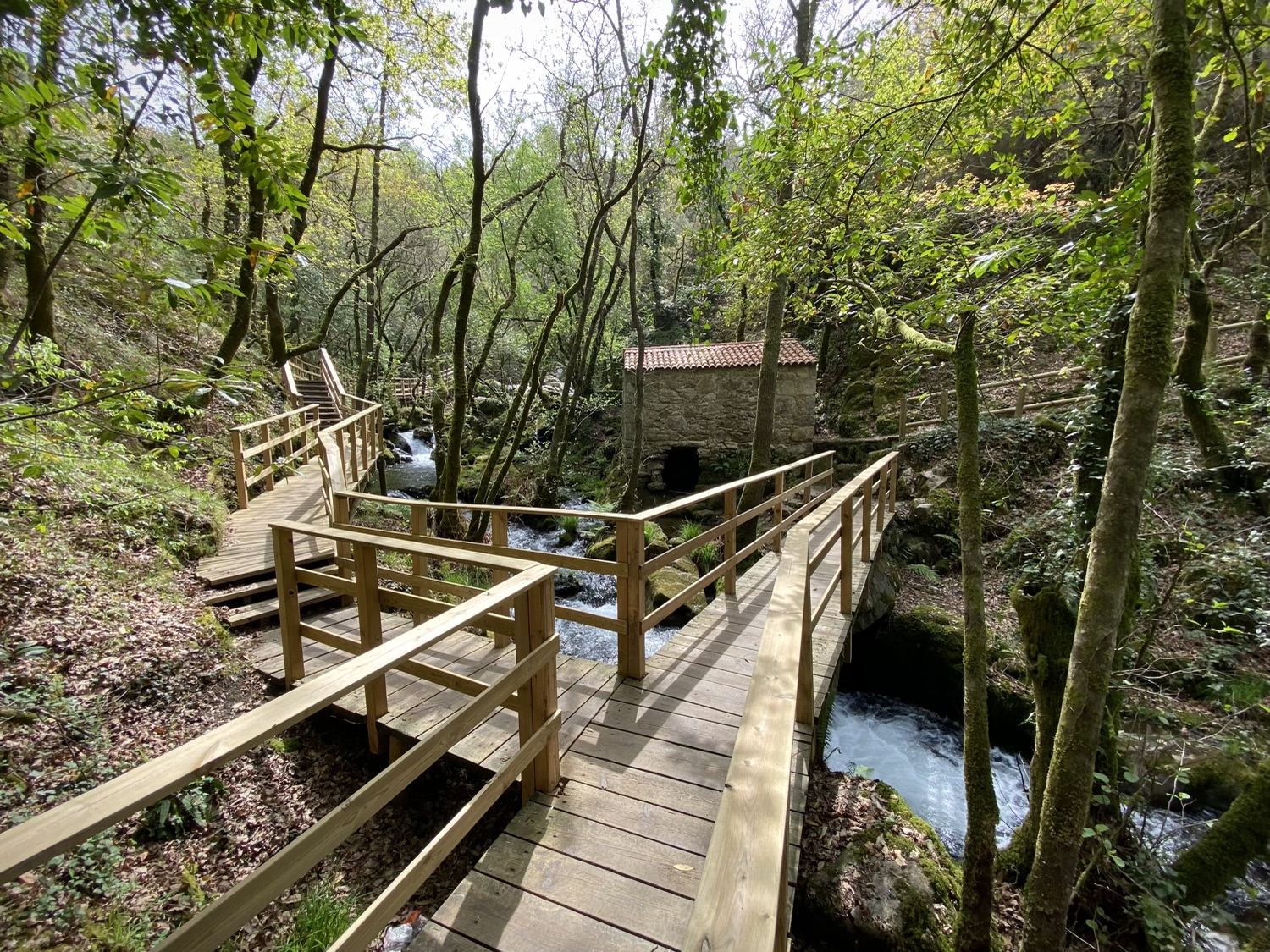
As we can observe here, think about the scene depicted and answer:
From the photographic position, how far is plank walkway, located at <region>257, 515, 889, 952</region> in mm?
1782

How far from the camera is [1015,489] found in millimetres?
8172

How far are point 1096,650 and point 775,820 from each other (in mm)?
2149

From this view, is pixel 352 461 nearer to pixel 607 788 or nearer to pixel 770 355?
pixel 770 355

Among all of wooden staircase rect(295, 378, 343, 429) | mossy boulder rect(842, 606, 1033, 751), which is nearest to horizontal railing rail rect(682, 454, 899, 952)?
mossy boulder rect(842, 606, 1033, 751)

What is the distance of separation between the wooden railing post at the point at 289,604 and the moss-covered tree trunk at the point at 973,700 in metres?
4.14

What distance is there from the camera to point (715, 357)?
42.7 ft

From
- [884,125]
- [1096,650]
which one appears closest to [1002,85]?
[884,125]

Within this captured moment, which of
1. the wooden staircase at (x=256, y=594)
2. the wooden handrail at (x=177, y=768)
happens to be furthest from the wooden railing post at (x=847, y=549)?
the wooden staircase at (x=256, y=594)

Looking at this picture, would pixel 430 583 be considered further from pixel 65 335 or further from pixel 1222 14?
pixel 65 335

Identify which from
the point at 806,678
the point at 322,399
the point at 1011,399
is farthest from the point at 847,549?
the point at 322,399

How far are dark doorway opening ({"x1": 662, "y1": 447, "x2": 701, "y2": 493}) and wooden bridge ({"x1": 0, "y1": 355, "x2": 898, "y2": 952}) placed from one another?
8582 mm

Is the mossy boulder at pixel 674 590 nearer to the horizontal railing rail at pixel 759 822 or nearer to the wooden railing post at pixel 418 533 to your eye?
the wooden railing post at pixel 418 533

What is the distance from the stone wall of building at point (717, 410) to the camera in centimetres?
1238

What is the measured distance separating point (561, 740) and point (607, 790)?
469 millimetres
